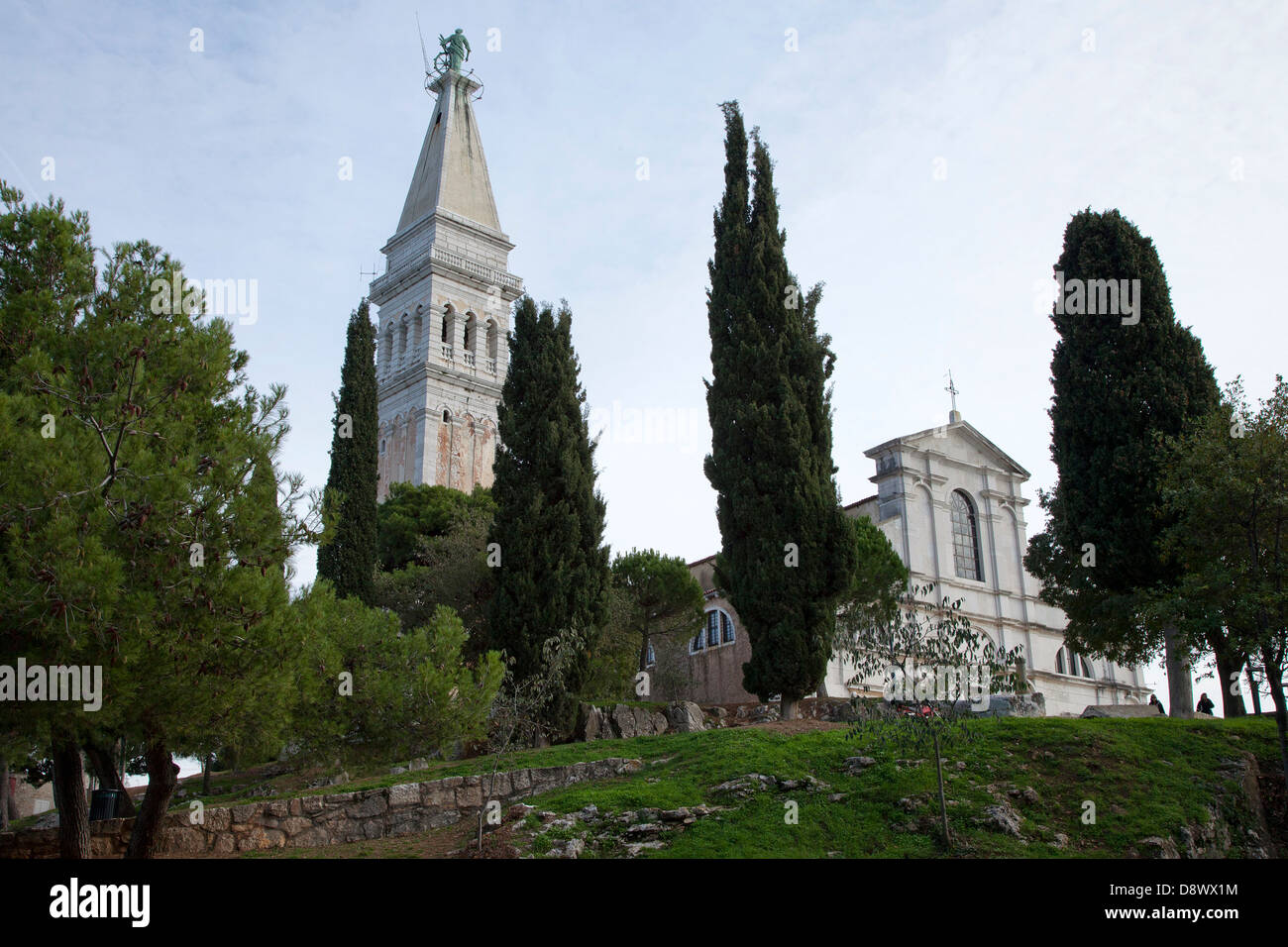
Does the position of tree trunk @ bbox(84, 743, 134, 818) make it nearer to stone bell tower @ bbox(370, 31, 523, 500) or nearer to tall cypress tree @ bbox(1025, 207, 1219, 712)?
tall cypress tree @ bbox(1025, 207, 1219, 712)

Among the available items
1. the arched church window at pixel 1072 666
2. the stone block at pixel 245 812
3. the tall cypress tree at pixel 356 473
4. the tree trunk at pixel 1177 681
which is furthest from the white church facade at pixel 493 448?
the stone block at pixel 245 812

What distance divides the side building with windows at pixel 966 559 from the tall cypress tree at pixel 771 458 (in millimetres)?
14092

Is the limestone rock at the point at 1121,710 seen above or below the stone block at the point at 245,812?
above

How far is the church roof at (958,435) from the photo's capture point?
3847 cm

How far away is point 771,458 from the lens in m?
22.8

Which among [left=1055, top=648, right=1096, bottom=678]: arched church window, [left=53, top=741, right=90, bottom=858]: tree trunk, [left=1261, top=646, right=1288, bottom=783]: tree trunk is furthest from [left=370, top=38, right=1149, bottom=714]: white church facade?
[left=53, top=741, right=90, bottom=858]: tree trunk

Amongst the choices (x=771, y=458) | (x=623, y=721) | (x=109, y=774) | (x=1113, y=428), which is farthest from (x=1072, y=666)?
(x=109, y=774)

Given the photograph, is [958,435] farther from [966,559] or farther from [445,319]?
[445,319]

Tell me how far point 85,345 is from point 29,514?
9.09ft

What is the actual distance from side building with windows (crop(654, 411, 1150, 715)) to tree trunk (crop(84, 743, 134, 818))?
73.0ft

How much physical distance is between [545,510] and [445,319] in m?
40.5

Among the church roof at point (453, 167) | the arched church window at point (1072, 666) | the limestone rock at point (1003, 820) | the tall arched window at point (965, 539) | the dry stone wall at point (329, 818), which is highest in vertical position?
the church roof at point (453, 167)

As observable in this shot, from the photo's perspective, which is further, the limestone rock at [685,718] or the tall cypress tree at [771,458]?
the limestone rock at [685,718]

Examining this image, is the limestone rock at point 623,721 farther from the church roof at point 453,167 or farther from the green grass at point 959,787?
the church roof at point 453,167
